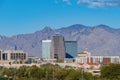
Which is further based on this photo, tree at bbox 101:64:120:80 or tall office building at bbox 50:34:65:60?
tall office building at bbox 50:34:65:60

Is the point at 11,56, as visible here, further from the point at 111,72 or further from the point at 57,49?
the point at 111,72

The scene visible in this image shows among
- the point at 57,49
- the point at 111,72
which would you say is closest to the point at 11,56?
the point at 57,49

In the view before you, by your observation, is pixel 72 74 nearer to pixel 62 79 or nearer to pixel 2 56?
pixel 62 79

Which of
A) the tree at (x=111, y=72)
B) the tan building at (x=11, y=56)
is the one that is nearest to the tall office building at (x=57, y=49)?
the tan building at (x=11, y=56)

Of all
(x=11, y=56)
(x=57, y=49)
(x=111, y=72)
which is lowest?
(x=111, y=72)

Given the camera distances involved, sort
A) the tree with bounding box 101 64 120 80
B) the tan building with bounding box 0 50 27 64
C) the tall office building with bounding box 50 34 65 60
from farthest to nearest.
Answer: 1. the tall office building with bounding box 50 34 65 60
2. the tan building with bounding box 0 50 27 64
3. the tree with bounding box 101 64 120 80

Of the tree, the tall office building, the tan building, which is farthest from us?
the tall office building

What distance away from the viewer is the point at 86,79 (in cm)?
5284

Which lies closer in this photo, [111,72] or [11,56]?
[111,72]

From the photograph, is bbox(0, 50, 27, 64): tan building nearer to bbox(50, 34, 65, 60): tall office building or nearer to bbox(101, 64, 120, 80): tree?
bbox(50, 34, 65, 60): tall office building

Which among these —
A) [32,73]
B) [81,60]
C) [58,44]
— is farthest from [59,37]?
[32,73]

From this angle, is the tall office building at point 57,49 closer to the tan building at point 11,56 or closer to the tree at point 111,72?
the tan building at point 11,56

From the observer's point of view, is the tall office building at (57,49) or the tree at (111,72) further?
the tall office building at (57,49)

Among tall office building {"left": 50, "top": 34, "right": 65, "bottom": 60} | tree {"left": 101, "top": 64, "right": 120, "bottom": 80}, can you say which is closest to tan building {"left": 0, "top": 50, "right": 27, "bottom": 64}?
tall office building {"left": 50, "top": 34, "right": 65, "bottom": 60}
